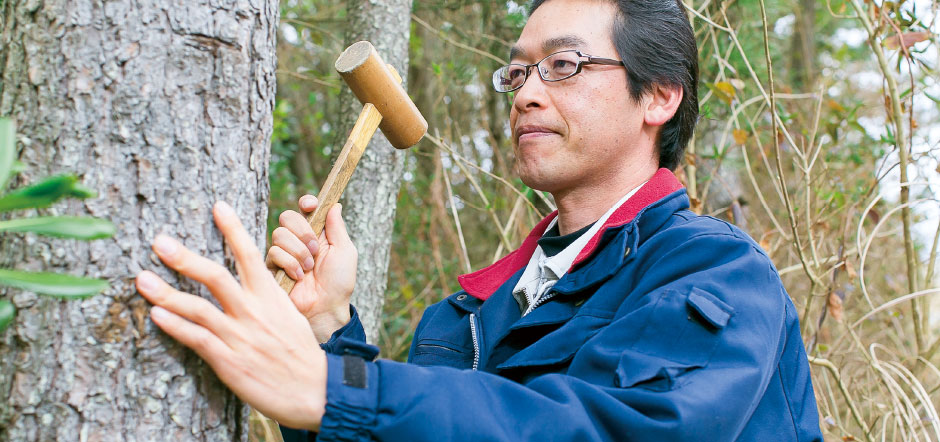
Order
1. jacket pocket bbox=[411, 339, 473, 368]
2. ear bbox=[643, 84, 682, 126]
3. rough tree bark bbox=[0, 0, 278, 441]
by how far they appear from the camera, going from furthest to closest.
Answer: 1. ear bbox=[643, 84, 682, 126]
2. jacket pocket bbox=[411, 339, 473, 368]
3. rough tree bark bbox=[0, 0, 278, 441]

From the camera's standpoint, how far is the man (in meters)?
1.22

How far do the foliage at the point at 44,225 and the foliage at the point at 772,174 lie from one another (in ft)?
8.06

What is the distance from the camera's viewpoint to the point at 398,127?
2129 millimetres

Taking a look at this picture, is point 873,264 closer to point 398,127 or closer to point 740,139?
point 740,139

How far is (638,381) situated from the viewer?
1376mm

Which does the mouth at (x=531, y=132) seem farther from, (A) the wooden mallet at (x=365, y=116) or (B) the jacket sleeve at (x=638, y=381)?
(B) the jacket sleeve at (x=638, y=381)

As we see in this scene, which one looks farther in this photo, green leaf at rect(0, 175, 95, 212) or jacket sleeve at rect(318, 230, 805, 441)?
jacket sleeve at rect(318, 230, 805, 441)

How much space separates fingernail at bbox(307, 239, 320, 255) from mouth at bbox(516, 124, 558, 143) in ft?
2.33

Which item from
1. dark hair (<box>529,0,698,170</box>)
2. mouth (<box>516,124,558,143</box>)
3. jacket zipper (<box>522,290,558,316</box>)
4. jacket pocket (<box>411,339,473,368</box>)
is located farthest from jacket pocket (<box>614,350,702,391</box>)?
dark hair (<box>529,0,698,170</box>)

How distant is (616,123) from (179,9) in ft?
4.35

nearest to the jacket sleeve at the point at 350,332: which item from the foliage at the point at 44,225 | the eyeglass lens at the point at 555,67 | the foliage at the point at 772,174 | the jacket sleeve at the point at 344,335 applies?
the jacket sleeve at the point at 344,335

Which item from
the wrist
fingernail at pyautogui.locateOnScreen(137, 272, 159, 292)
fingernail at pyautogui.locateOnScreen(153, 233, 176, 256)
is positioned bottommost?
the wrist

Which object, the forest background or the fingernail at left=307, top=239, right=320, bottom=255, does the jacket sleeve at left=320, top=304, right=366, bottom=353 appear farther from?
the forest background

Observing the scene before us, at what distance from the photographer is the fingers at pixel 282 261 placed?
184 cm
